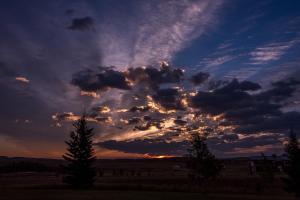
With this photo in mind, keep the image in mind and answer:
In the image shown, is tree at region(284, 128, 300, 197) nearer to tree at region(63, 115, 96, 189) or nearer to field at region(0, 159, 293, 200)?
field at region(0, 159, 293, 200)

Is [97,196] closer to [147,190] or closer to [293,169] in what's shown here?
[147,190]

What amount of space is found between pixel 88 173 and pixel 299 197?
106 ft

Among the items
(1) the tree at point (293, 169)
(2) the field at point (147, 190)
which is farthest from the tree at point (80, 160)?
(1) the tree at point (293, 169)

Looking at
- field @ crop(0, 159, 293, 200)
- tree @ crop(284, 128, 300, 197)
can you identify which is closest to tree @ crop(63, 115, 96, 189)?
field @ crop(0, 159, 293, 200)

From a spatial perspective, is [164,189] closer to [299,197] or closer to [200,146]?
[200,146]

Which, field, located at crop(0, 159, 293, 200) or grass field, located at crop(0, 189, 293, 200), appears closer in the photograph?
grass field, located at crop(0, 189, 293, 200)

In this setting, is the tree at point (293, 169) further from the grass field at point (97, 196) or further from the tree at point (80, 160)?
the tree at point (80, 160)

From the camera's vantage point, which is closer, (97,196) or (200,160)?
(97,196)

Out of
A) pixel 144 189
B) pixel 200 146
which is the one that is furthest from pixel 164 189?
pixel 200 146

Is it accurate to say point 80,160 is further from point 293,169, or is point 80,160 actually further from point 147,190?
point 293,169

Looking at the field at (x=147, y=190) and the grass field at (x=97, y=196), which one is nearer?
the grass field at (x=97, y=196)

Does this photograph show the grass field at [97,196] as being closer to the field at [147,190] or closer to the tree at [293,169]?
the field at [147,190]

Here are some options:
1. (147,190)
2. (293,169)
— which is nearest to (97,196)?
(147,190)

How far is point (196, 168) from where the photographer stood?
56656mm
